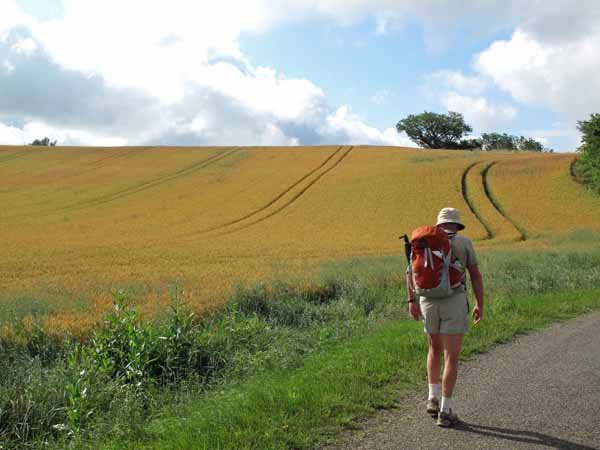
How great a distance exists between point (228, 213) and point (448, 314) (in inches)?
1324

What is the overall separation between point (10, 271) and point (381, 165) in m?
39.6

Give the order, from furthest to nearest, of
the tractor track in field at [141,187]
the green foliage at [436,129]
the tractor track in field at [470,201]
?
the green foliage at [436,129] < the tractor track in field at [141,187] < the tractor track in field at [470,201]

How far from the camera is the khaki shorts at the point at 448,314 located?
5176 mm

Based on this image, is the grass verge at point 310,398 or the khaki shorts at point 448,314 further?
the khaki shorts at point 448,314

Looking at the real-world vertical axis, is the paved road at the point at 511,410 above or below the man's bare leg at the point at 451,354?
below

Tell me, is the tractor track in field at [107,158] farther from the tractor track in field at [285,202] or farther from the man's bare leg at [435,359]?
the man's bare leg at [435,359]

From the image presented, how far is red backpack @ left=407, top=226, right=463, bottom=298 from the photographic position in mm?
5086

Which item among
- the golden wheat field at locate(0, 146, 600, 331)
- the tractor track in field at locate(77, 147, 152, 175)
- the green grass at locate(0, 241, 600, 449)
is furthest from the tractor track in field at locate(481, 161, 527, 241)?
the tractor track in field at locate(77, 147, 152, 175)

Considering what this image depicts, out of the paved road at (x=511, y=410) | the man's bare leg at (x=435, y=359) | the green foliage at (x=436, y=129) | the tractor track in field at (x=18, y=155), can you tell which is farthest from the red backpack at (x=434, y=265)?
the green foliage at (x=436, y=129)

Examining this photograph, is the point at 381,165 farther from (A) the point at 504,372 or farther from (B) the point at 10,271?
(A) the point at 504,372

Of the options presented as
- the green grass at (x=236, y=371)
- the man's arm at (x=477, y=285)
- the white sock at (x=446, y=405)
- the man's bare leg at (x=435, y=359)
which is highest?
the man's arm at (x=477, y=285)

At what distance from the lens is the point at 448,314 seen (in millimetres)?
5191

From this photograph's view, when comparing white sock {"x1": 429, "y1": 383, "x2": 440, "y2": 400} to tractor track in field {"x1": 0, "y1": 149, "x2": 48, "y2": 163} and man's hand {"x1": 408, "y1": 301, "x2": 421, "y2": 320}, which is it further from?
tractor track in field {"x1": 0, "y1": 149, "x2": 48, "y2": 163}

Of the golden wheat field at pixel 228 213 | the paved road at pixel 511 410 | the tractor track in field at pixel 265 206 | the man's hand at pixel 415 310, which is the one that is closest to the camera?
the paved road at pixel 511 410
